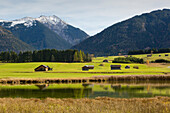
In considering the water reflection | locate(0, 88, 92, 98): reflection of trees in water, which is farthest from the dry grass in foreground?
the water reflection

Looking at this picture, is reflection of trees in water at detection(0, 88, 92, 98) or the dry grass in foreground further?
reflection of trees in water at detection(0, 88, 92, 98)

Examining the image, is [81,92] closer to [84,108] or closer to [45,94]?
[45,94]

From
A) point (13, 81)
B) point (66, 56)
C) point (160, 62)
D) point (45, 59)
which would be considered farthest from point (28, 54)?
point (13, 81)

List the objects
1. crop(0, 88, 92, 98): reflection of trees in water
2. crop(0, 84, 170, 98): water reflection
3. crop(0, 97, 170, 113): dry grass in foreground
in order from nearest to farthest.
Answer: crop(0, 97, 170, 113): dry grass in foreground, crop(0, 88, 92, 98): reflection of trees in water, crop(0, 84, 170, 98): water reflection

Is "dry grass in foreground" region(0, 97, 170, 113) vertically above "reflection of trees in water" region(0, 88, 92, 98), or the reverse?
"dry grass in foreground" region(0, 97, 170, 113)

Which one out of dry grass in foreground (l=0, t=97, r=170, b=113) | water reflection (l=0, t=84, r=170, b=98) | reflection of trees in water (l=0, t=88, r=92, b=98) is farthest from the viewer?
water reflection (l=0, t=84, r=170, b=98)

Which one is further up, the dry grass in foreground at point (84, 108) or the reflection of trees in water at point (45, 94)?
the dry grass in foreground at point (84, 108)

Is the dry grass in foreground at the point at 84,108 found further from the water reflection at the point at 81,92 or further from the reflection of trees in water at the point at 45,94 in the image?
the water reflection at the point at 81,92

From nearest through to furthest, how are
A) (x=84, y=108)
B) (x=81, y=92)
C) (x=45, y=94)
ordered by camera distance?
(x=84, y=108) → (x=45, y=94) → (x=81, y=92)

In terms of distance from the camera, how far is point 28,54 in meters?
172

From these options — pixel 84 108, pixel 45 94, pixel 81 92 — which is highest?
pixel 84 108

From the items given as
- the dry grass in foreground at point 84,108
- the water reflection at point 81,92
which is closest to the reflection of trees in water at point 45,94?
the water reflection at point 81,92

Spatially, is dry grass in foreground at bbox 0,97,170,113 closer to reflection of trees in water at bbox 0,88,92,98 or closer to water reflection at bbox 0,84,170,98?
reflection of trees in water at bbox 0,88,92,98

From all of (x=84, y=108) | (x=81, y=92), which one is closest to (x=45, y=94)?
(x=81, y=92)
